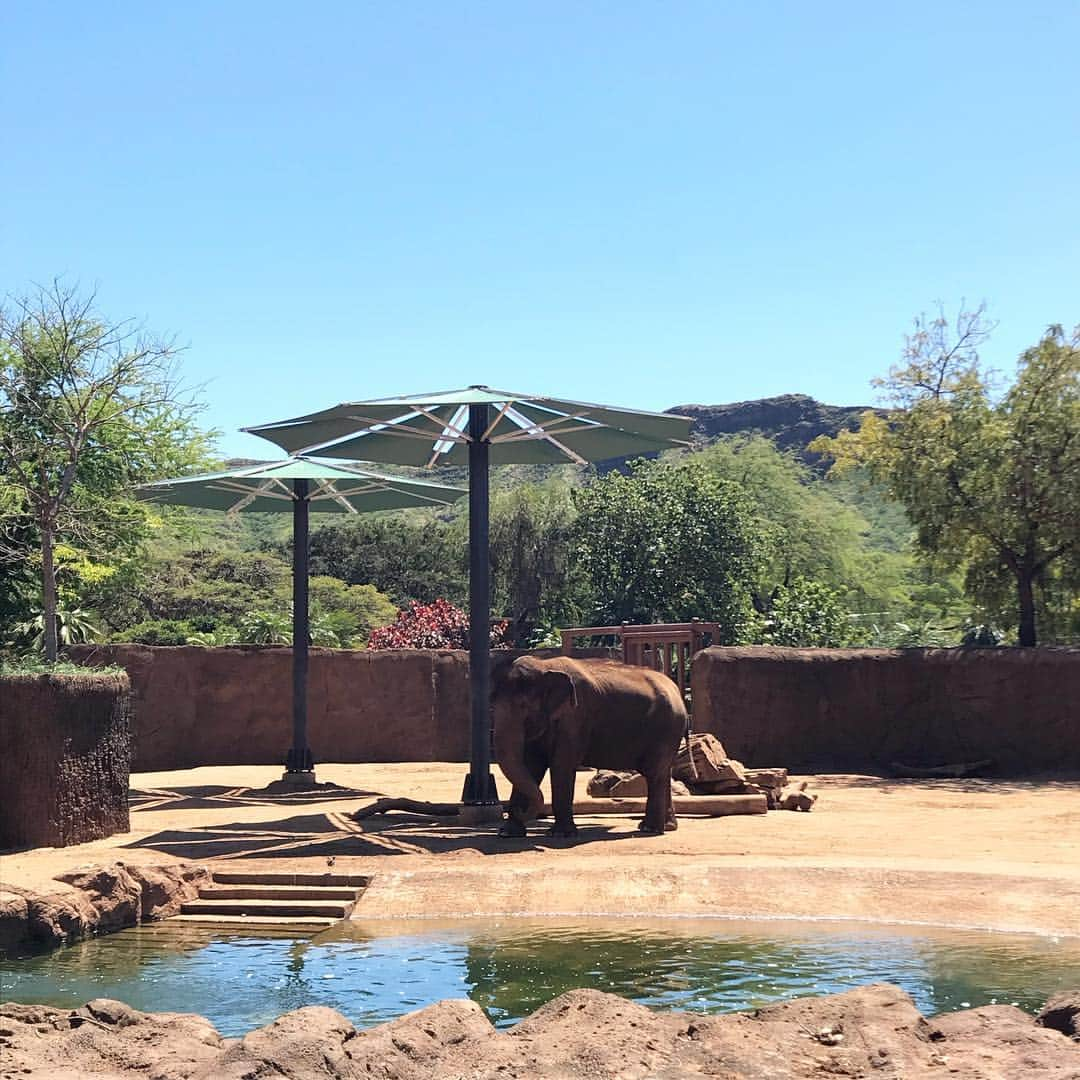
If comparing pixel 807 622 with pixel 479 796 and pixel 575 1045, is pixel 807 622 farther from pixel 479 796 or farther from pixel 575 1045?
pixel 575 1045

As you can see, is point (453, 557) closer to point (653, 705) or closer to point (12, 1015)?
point (653, 705)

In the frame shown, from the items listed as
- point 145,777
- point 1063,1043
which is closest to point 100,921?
point 1063,1043

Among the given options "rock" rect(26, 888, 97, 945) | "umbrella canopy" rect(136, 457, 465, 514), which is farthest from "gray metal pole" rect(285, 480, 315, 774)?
"rock" rect(26, 888, 97, 945)

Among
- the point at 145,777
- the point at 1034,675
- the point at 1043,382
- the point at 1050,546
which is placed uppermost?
the point at 1043,382

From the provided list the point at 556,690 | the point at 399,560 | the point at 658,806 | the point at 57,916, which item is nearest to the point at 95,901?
the point at 57,916

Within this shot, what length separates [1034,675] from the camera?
19297 millimetres

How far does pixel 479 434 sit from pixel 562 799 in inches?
143

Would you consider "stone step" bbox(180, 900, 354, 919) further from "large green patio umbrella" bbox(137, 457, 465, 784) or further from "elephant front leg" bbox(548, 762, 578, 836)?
"large green patio umbrella" bbox(137, 457, 465, 784)

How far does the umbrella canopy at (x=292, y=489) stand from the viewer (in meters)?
16.5

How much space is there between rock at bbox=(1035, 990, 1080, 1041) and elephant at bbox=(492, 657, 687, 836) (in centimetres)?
648

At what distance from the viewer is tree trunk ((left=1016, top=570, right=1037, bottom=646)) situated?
72.8 feet

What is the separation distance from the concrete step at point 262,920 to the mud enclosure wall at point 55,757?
7.01 feet

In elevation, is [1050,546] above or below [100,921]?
above

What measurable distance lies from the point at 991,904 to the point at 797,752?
936cm
